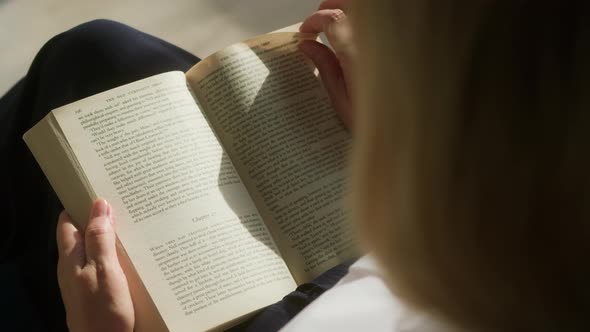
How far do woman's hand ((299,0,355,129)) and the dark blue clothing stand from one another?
155 mm

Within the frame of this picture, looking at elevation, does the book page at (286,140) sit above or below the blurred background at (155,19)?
below

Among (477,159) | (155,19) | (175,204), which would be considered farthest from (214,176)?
(155,19)

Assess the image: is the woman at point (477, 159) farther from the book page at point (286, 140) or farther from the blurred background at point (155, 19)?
the blurred background at point (155, 19)

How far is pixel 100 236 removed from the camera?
1.73 ft

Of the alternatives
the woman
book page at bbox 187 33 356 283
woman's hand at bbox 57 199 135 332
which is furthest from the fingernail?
the woman

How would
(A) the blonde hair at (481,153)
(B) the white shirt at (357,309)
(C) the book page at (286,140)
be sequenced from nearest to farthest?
1. (A) the blonde hair at (481,153)
2. (B) the white shirt at (357,309)
3. (C) the book page at (286,140)

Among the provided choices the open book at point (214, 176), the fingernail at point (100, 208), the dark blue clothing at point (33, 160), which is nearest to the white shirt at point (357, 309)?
the open book at point (214, 176)

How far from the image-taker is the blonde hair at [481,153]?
27 cm

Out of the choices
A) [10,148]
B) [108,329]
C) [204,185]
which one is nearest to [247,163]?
[204,185]

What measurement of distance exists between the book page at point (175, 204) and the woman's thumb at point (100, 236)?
1 centimetres

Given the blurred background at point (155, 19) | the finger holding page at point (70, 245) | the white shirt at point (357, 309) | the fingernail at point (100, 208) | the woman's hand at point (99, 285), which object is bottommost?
the white shirt at point (357, 309)

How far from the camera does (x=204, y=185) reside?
0.57 metres

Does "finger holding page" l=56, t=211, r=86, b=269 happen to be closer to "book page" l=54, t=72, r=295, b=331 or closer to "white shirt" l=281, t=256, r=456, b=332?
"book page" l=54, t=72, r=295, b=331

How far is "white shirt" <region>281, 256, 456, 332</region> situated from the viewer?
47 centimetres
